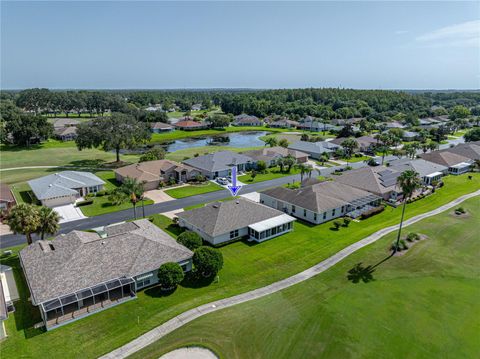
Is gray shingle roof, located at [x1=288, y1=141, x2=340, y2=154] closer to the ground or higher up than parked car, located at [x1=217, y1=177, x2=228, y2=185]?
higher up

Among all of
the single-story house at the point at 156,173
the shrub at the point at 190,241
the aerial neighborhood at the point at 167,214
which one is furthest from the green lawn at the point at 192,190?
the shrub at the point at 190,241

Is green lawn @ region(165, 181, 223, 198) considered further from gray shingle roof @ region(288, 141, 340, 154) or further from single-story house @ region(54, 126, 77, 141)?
single-story house @ region(54, 126, 77, 141)

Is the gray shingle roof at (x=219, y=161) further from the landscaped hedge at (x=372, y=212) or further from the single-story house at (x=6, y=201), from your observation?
the single-story house at (x=6, y=201)

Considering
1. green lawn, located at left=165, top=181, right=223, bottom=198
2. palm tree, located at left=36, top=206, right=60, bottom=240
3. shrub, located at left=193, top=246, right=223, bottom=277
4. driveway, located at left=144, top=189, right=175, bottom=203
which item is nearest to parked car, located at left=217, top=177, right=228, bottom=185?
green lawn, located at left=165, top=181, right=223, bottom=198

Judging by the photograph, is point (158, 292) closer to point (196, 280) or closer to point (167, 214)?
point (196, 280)

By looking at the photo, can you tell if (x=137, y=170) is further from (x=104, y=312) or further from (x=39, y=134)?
(x=39, y=134)

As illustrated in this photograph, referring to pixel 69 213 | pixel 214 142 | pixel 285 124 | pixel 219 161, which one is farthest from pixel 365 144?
pixel 69 213
